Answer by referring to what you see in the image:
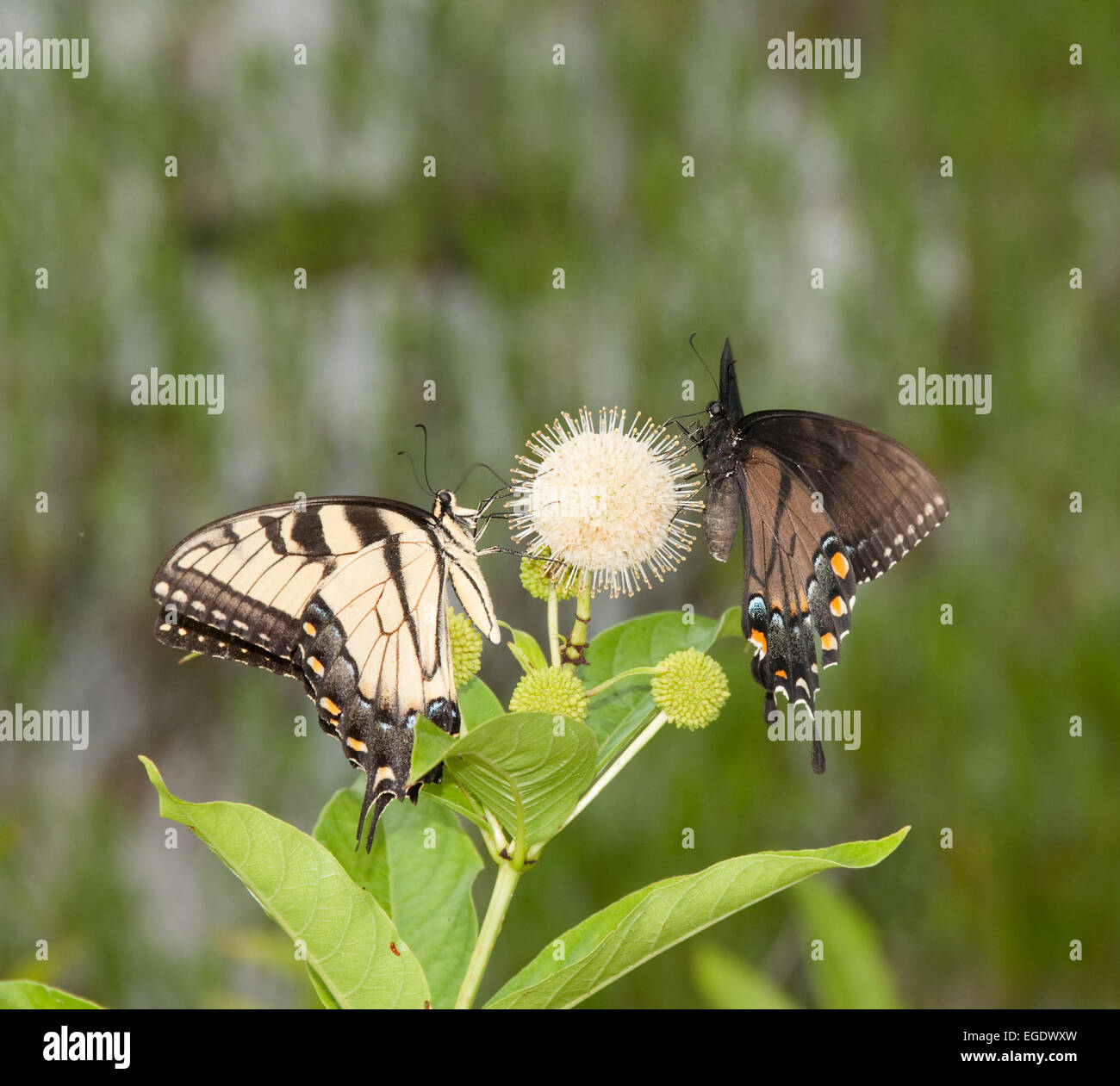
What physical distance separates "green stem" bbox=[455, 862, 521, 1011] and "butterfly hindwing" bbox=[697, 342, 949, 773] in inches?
21.5

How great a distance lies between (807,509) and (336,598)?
0.67 metres

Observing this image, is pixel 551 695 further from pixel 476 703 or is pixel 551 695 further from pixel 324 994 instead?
pixel 324 994

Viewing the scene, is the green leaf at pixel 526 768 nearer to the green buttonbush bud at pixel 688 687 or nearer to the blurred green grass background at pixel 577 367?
the green buttonbush bud at pixel 688 687

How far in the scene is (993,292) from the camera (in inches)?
143

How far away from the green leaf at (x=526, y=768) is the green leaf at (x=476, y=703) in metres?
0.19

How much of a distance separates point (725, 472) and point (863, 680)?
223 cm

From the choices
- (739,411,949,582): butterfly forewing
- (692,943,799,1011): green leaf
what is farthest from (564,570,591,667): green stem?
(692,943,799,1011): green leaf

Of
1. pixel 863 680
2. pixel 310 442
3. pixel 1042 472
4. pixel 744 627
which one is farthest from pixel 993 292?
pixel 744 627

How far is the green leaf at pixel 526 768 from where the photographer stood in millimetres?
786

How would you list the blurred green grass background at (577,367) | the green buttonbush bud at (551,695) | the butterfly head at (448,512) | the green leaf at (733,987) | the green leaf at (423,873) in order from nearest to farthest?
1. the green buttonbush bud at (551,695)
2. the green leaf at (423,873)
3. the butterfly head at (448,512)
4. the green leaf at (733,987)
5. the blurred green grass background at (577,367)

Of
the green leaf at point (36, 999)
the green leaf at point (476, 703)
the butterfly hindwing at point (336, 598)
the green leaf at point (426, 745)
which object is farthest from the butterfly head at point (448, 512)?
the green leaf at point (36, 999)

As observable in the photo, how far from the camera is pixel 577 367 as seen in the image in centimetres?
342

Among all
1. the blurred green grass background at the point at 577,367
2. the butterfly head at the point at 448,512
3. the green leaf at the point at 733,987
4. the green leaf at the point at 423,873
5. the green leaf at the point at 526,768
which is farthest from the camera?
the blurred green grass background at the point at 577,367

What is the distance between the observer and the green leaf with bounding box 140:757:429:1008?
0.83m
